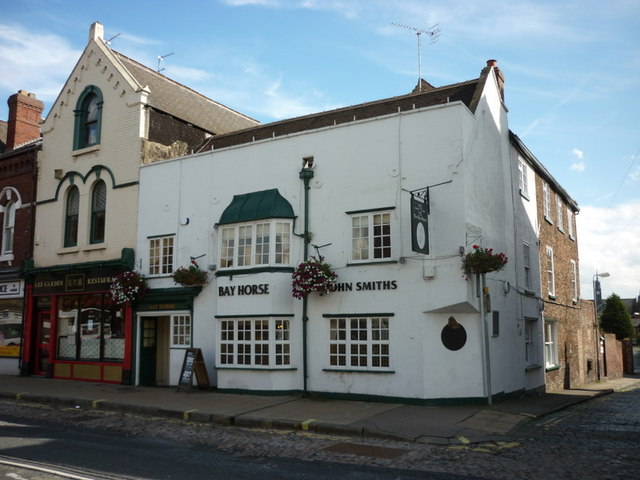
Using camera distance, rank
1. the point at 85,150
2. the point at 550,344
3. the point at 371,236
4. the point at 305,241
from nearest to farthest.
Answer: the point at 371,236 → the point at 305,241 → the point at 550,344 → the point at 85,150

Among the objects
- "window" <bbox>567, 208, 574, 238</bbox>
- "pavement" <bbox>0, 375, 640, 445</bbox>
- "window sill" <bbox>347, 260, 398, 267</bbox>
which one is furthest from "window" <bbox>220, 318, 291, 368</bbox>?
"window" <bbox>567, 208, 574, 238</bbox>

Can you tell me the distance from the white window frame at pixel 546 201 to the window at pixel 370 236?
903 cm

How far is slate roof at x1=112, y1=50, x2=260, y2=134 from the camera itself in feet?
69.0

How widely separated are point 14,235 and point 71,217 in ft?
10.7

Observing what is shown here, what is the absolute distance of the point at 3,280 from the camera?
2231 centimetres

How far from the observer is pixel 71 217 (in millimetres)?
20906

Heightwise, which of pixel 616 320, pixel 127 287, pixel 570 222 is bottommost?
pixel 616 320

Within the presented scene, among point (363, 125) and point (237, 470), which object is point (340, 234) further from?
point (237, 470)

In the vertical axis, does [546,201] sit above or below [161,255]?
above

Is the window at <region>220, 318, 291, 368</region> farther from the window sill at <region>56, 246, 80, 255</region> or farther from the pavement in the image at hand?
the window sill at <region>56, 246, 80, 255</region>

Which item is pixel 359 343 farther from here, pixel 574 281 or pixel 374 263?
pixel 574 281

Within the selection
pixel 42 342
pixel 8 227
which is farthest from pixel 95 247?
pixel 8 227

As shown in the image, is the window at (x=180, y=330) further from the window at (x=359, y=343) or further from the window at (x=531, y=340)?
the window at (x=531, y=340)

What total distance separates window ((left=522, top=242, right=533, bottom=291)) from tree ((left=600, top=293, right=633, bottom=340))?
32.1m
